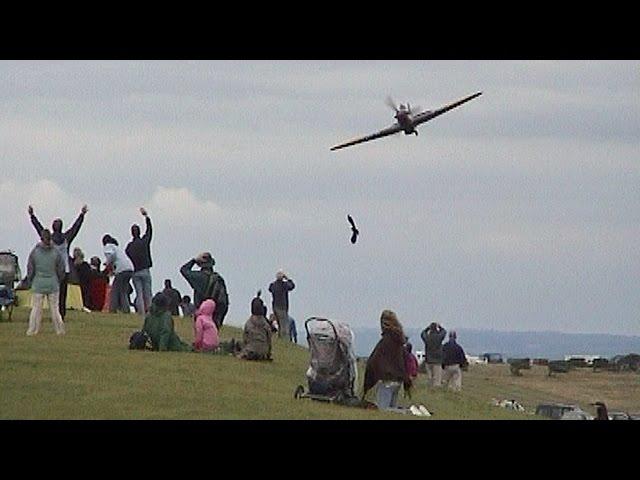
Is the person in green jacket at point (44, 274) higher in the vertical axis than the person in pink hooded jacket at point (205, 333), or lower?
higher

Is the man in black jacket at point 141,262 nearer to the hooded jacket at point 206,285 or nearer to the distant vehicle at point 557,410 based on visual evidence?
the hooded jacket at point 206,285

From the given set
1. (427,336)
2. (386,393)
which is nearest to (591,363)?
(427,336)

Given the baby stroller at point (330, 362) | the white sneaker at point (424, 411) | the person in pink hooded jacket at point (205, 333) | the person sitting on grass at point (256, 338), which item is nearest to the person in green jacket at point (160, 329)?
the person in pink hooded jacket at point (205, 333)

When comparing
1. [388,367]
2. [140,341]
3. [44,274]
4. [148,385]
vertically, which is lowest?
[148,385]

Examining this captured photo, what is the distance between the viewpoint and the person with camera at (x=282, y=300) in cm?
2641

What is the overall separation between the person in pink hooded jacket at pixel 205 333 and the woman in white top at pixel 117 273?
7.04 ft

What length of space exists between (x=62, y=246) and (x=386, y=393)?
5.77 metres

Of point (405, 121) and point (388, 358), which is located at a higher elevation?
point (405, 121)

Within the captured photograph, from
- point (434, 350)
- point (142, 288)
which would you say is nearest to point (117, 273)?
point (142, 288)

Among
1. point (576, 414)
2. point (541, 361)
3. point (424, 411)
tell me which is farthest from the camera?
point (541, 361)

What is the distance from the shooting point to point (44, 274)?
73.6 ft

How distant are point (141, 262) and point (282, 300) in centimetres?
265

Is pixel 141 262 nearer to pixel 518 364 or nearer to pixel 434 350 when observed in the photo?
pixel 434 350
